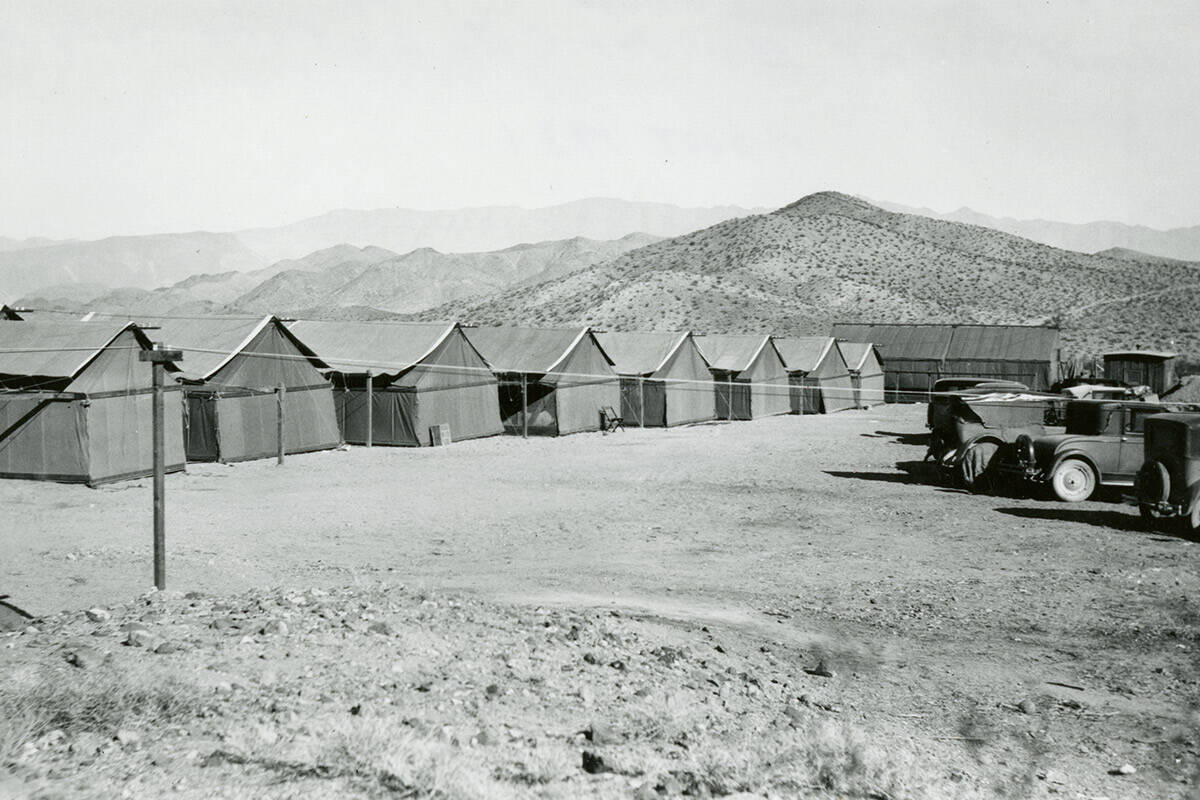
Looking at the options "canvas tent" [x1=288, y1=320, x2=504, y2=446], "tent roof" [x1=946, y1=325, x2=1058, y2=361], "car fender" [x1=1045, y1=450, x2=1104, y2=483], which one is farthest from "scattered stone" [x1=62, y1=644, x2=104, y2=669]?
"tent roof" [x1=946, y1=325, x2=1058, y2=361]

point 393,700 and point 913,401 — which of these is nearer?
point 393,700

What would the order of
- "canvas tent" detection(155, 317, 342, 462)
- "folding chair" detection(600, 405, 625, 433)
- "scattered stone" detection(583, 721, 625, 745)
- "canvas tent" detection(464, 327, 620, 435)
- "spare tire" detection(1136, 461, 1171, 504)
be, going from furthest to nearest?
"folding chair" detection(600, 405, 625, 433)
"canvas tent" detection(464, 327, 620, 435)
"canvas tent" detection(155, 317, 342, 462)
"spare tire" detection(1136, 461, 1171, 504)
"scattered stone" detection(583, 721, 625, 745)

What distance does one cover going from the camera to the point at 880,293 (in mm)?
84875

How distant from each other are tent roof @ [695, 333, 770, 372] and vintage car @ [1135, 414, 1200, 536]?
74.9ft

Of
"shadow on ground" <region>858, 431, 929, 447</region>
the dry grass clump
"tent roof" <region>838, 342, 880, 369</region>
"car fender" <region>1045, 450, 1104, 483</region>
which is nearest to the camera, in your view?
the dry grass clump

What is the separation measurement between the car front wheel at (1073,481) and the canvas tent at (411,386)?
55.5 ft

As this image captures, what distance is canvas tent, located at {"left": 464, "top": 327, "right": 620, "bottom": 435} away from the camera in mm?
32594

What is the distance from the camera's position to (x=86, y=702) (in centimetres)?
696

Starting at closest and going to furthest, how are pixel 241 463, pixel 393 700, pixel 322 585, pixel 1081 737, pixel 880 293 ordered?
1. pixel 393 700
2. pixel 1081 737
3. pixel 322 585
4. pixel 241 463
5. pixel 880 293

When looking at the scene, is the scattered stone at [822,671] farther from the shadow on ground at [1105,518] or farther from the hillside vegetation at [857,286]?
the hillside vegetation at [857,286]

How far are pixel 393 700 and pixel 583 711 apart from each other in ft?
4.74

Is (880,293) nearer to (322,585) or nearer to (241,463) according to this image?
(241,463)

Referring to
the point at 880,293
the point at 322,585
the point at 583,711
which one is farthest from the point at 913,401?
the point at 583,711

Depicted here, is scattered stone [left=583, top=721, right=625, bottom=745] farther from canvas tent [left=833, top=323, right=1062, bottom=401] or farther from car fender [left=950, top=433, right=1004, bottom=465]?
canvas tent [left=833, top=323, right=1062, bottom=401]
